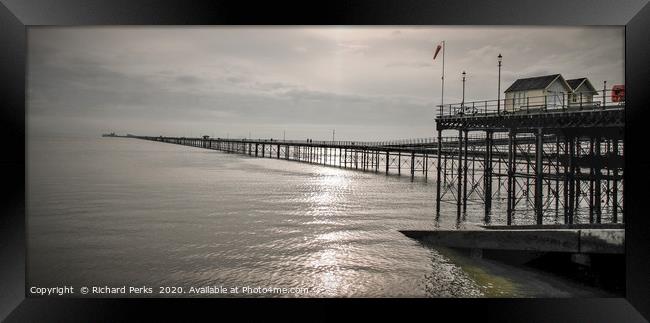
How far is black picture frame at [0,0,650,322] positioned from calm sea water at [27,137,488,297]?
242cm

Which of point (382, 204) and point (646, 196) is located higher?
point (646, 196)

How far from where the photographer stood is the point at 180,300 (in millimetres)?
11266

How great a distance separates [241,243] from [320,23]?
11587 mm

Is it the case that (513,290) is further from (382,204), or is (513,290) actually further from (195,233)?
(382,204)

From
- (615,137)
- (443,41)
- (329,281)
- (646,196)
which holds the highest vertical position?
(443,41)

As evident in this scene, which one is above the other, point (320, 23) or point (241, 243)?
point (320, 23)

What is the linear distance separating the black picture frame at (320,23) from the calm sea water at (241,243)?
2417 millimetres

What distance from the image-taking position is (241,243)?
19.9 m

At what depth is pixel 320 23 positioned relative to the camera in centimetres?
1112

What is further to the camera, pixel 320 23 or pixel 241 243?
pixel 241 243

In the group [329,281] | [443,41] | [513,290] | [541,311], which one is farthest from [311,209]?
[541,311]

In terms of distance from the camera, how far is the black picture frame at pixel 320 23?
10.9 m

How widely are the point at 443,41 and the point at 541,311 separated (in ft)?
57.4

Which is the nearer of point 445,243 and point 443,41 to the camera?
point 445,243
